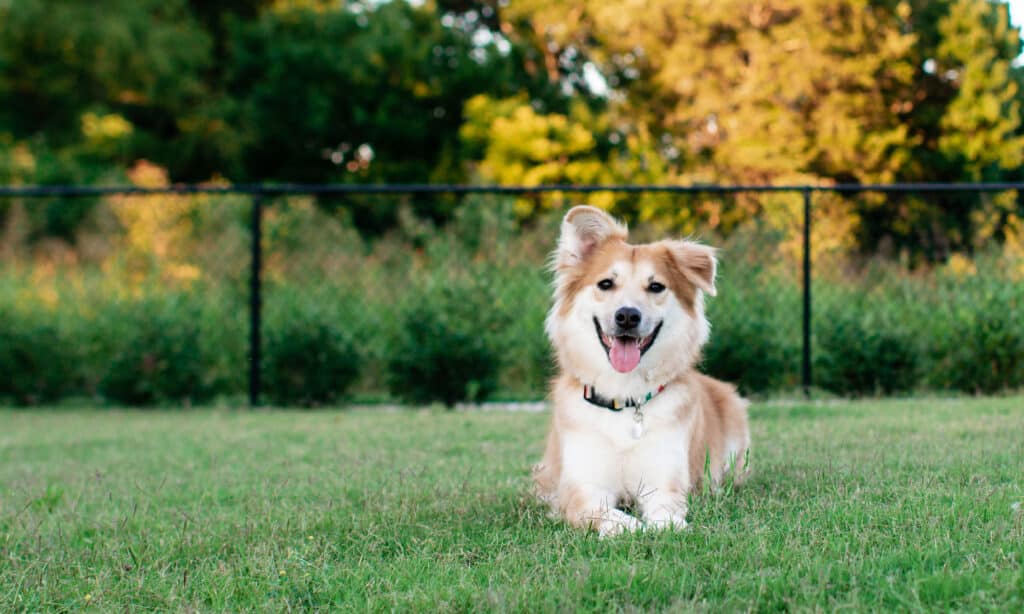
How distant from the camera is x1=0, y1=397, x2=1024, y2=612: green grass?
2312 millimetres

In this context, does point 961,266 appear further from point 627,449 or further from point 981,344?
point 627,449

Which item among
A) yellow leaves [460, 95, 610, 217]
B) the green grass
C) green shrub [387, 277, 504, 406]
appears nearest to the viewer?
the green grass

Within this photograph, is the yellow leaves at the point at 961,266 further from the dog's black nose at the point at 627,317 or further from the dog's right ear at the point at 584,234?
the dog's black nose at the point at 627,317

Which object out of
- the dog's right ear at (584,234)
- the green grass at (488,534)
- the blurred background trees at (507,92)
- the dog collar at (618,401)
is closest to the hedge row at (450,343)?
the green grass at (488,534)

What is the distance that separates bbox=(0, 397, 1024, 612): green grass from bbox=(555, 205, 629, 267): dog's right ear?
1.03 metres

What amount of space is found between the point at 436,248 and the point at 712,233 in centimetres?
268

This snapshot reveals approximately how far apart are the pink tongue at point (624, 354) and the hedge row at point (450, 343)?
13.1ft

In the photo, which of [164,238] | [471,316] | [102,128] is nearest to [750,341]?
[471,316]

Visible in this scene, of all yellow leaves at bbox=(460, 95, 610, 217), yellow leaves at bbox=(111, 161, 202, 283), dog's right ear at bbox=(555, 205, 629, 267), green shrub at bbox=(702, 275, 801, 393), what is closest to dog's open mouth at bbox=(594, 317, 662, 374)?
dog's right ear at bbox=(555, 205, 629, 267)

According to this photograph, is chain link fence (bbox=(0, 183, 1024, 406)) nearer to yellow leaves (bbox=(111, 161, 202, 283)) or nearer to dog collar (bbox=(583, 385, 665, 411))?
yellow leaves (bbox=(111, 161, 202, 283))

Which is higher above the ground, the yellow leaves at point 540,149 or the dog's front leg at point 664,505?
the yellow leaves at point 540,149

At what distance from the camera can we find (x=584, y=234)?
12.3 ft

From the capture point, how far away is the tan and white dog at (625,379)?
3.34 metres

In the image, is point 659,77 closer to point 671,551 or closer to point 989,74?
point 989,74
